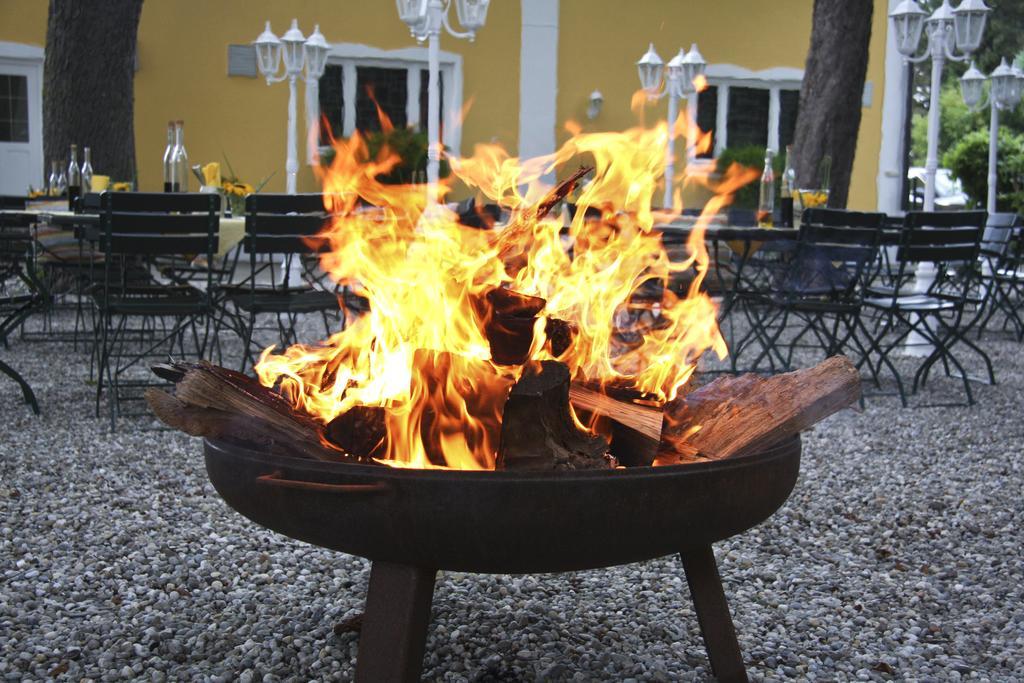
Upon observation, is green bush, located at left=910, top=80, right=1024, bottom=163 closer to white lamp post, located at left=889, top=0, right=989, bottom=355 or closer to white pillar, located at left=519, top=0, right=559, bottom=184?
white pillar, located at left=519, top=0, right=559, bottom=184

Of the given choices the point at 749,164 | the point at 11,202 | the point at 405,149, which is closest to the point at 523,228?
the point at 11,202

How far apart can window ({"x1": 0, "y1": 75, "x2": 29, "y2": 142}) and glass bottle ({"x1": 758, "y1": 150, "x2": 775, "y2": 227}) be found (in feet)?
32.9

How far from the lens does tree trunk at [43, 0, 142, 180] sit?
31.2 ft

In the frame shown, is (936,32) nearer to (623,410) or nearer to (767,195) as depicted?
(767,195)

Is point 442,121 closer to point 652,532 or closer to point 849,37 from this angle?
point 849,37

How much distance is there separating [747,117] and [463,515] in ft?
48.6

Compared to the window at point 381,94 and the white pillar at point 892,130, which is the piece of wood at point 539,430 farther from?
the white pillar at point 892,130

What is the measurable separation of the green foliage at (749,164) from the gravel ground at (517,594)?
10.6 meters

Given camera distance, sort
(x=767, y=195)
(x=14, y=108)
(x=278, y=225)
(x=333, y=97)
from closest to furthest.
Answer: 1. (x=278, y=225)
2. (x=767, y=195)
3. (x=14, y=108)
4. (x=333, y=97)

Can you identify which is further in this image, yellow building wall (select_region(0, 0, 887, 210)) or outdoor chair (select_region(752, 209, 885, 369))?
yellow building wall (select_region(0, 0, 887, 210))

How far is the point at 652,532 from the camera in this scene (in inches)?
77.5

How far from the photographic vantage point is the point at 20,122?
13523 millimetres

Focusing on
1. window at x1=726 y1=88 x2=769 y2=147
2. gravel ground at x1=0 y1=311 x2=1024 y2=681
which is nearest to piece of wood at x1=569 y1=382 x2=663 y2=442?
gravel ground at x1=0 y1=311 x2=1024 y2=681

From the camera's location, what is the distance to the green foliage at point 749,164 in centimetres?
1464
